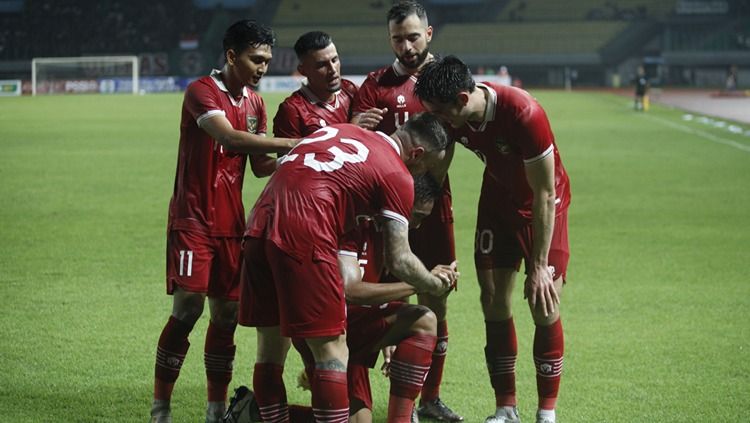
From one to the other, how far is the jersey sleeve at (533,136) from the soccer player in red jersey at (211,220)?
1.44 m

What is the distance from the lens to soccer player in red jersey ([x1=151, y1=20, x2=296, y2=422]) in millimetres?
6137

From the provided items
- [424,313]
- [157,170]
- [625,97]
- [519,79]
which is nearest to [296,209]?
[424,313]

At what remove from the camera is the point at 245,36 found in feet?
20.2

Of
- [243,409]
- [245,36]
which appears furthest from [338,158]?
[243,409]

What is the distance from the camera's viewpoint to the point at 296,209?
16.5 ft

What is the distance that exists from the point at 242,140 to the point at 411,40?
4.43 ft

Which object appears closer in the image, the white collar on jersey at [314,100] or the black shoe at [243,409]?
the black shoe at [243,409]

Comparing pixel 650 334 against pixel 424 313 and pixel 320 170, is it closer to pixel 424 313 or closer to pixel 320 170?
pixel 424 313

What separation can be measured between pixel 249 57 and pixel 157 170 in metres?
14.9

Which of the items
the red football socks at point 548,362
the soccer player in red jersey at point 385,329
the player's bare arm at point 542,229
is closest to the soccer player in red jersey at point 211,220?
the soccer player in red jersey at point 385,329

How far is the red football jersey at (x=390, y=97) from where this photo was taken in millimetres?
6617

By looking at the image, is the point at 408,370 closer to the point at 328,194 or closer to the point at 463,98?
the point at 328,194

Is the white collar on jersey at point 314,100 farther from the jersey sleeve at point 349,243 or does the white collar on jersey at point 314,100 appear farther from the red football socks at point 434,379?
the red football socks at point 434,379

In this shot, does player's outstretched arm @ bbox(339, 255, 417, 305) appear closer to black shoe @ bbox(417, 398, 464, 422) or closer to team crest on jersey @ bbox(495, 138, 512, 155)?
team crest on jersey @ bbox(495, 138, 512, 155)
